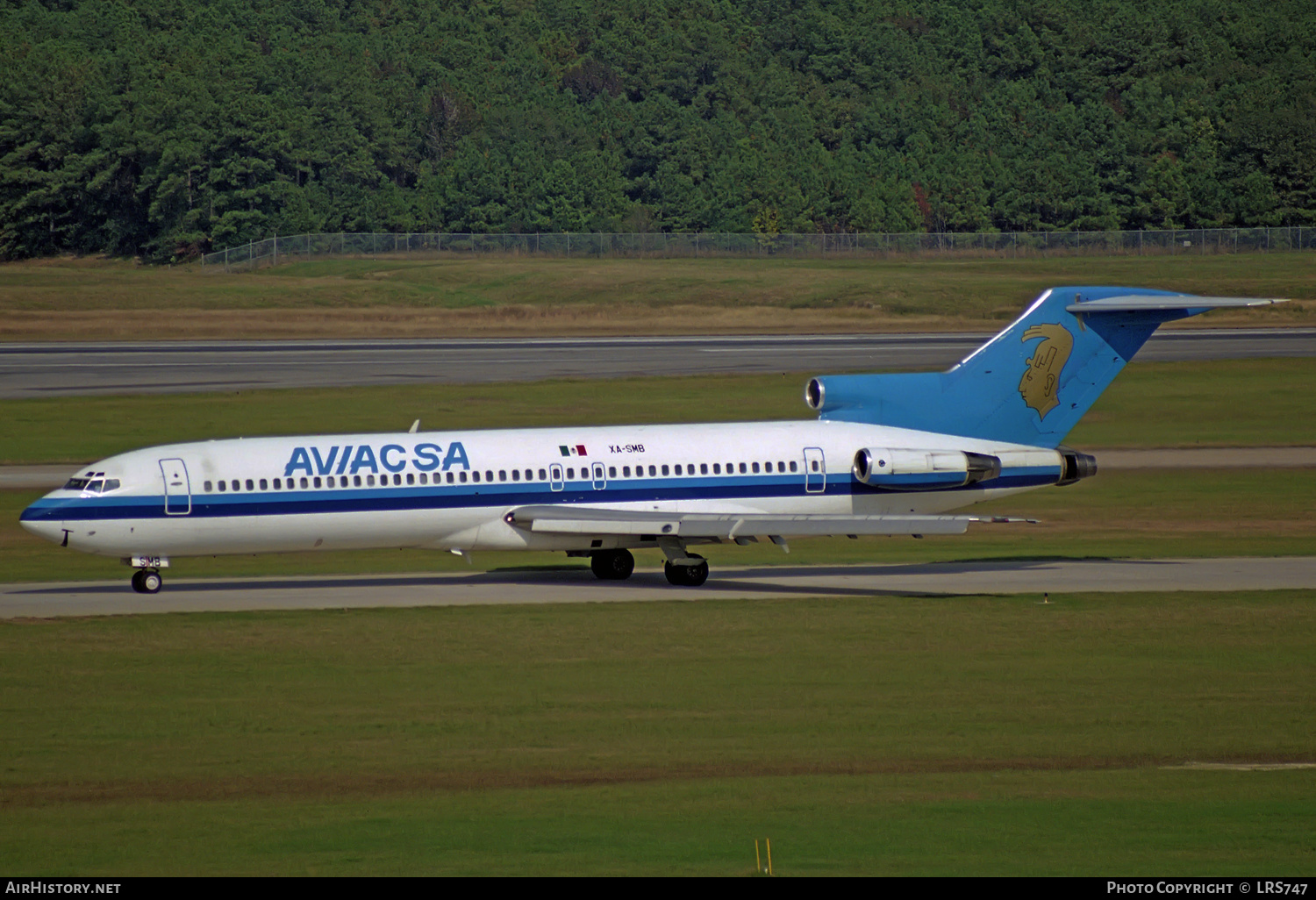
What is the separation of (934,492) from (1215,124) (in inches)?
4628

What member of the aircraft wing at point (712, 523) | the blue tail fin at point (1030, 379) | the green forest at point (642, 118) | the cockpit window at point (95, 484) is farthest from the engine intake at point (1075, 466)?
the green forest at point (642, 118)

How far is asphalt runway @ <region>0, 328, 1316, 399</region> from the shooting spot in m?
74.8

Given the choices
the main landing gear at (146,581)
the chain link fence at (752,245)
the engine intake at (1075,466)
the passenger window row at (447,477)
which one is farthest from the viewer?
the chain link fence at (752,245)

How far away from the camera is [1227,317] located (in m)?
107

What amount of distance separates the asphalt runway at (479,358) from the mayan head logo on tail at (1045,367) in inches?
1401

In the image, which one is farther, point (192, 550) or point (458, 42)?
point (458, 42)

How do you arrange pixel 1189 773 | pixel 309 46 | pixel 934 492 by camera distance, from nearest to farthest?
pixel 1189 773
pixel 934 492
pixel 309 46

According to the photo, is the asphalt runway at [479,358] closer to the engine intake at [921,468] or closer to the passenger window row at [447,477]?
the engine intake at [921,468]

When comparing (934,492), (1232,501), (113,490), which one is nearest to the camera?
(113,490)

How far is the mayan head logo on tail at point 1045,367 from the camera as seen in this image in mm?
39125

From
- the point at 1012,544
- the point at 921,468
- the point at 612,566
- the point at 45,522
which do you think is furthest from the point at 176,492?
the point at 1012,544

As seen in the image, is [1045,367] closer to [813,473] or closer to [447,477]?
[813,473]

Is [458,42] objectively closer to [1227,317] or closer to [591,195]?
[591,195]

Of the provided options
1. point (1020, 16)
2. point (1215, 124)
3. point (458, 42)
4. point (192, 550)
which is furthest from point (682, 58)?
point (192, 550)
